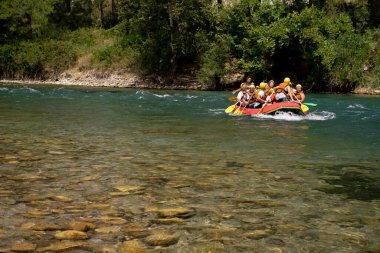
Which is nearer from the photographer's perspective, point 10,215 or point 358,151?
point 10,215

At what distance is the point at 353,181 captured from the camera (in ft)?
21.7

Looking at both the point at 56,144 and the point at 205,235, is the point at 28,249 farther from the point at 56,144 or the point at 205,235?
the point at 56,144

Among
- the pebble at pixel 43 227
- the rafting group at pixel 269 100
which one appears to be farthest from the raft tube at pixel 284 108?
the pebble at pixel 43 227

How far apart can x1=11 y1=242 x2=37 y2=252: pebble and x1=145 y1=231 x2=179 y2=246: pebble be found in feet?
3.29

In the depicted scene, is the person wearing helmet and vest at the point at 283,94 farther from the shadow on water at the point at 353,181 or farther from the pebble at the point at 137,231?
the pebble at the point at 137,231

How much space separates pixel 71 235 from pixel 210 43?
1358 inches

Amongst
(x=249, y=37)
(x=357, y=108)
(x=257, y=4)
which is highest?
(x=257, y=4)

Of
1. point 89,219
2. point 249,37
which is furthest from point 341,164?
point 249,37

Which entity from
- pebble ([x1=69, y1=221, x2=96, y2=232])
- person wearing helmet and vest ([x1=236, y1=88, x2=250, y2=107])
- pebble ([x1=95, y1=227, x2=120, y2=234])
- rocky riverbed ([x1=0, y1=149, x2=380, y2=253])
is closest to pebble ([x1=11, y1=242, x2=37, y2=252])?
rocky riverbed ([x1=0, y1=149, x2=380, y2=253])

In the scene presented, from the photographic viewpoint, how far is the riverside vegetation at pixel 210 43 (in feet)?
107

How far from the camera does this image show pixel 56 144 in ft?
30.1

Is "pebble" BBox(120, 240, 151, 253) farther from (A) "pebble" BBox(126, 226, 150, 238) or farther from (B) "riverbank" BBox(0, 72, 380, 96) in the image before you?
(B) "riverbank" BBox(0, 72, 380, 96)

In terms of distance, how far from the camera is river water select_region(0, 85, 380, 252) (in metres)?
4.16

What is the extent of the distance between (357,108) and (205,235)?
58.3ft
